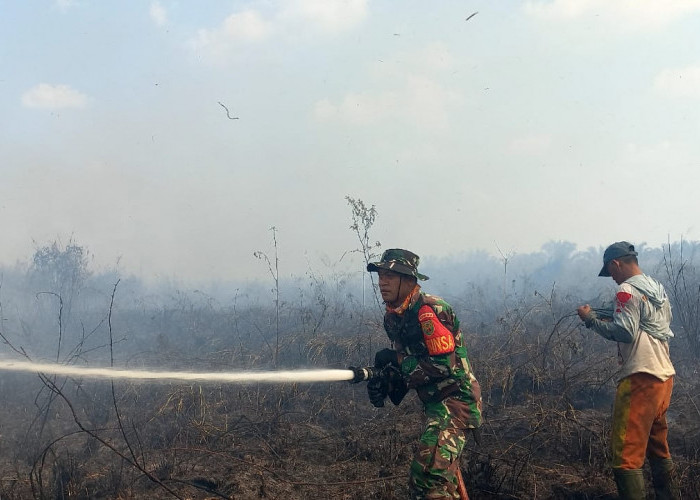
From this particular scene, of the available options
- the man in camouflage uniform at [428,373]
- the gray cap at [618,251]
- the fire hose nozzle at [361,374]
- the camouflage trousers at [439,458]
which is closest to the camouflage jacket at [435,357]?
the man in camouflage uniform at [428,373]

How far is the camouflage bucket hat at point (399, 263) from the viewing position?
137 inches

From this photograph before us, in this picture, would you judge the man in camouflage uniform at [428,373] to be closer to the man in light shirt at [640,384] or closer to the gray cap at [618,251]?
the man in light shirt at [640,384]

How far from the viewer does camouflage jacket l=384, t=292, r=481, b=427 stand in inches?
127

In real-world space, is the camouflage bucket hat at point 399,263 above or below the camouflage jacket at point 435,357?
above

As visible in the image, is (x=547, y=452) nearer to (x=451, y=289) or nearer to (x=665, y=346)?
(x=665, y=346)

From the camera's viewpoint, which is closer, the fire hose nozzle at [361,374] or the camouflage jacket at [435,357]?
the camouflage jacket at [435,357]

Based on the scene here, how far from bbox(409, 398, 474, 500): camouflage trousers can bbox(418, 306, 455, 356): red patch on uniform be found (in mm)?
431

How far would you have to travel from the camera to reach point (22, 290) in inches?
829

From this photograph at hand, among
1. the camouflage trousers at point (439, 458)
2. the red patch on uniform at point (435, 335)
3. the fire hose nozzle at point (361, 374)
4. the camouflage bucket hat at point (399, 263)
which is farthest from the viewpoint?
the camouflage bucket hat at point (399, 263)

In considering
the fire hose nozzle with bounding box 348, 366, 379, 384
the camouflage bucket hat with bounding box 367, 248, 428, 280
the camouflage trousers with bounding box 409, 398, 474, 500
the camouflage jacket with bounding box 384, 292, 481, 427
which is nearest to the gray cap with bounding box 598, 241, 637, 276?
the camouflage jacket with bounding box 384, 292, 481, 427

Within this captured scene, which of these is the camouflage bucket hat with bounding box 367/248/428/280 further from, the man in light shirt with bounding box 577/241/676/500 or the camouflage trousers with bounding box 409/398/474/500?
the man in light shirt with bounding box 577/241/676/500

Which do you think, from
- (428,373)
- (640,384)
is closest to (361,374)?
(428,373)

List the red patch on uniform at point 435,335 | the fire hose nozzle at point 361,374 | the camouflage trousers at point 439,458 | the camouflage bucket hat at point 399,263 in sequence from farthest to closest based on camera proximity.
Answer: the camouflage bucket hat at point 399,263, the fire hose nozzle at point 361,374, the red patch on uniform at point 435,335, the camouflage trousers at point 439,458

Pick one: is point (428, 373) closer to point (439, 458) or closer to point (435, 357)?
point (435, 357)
